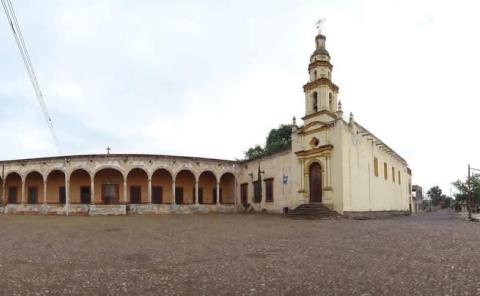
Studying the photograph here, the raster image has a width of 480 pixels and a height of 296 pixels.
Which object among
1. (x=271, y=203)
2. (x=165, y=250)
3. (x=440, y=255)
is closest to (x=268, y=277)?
(x=165, y=250)

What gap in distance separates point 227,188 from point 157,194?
19.5ft

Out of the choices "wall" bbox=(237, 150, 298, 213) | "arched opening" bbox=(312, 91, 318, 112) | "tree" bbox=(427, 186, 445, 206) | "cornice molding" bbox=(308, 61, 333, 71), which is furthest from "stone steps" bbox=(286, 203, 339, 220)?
"tree" bbox=(427, 186, 445, 206)

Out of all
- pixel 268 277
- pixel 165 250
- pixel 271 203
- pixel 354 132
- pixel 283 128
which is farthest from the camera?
pixel 283 128

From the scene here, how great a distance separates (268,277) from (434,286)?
2.23 m

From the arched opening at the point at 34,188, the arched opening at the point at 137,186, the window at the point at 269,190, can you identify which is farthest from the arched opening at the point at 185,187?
the arched opening at the point at 34,188

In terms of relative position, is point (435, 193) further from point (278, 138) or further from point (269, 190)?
point (269, 190)

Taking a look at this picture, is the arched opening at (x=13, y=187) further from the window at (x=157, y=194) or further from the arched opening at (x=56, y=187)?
the window at (x=157, y=194)

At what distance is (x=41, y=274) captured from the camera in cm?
569

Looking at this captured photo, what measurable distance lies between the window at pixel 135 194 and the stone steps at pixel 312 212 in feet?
43.4

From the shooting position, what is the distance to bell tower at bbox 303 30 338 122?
21.3 m

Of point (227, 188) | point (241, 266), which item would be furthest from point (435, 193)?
point (241, 266)

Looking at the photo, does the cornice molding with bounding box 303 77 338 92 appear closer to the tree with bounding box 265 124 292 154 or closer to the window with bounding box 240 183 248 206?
the window with bounding box 240 183 248 206

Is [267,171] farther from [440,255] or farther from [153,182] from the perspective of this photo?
[440,255]

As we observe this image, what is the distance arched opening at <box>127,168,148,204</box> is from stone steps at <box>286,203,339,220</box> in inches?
514
